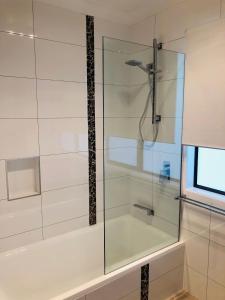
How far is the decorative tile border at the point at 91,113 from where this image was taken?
2311 millimetres

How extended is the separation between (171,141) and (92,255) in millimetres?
1382

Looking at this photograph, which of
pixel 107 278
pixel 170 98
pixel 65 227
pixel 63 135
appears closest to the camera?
pixel 107 278

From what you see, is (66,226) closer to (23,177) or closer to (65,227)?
(65,227)

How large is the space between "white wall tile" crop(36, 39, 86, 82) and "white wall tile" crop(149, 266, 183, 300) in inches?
75.5

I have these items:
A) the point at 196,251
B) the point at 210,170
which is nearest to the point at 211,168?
the point at 210,170

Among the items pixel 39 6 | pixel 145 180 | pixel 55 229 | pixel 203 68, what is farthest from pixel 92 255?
pixel 39 6

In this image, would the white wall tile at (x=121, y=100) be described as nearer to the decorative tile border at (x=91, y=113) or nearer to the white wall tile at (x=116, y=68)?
the white wall tile at (x=116, y=68)

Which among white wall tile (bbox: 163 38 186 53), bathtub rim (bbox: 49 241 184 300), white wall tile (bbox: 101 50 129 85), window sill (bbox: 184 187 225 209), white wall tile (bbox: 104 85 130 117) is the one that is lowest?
bathtub rim (bbox: 49 241 184 300)

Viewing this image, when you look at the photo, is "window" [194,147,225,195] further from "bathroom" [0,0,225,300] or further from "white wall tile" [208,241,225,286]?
"white wall tile" [208,241,225,286]

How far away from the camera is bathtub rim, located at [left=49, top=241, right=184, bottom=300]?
1.55m

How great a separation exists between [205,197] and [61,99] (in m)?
1.51

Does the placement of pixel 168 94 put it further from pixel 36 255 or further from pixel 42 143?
pixel 36 255

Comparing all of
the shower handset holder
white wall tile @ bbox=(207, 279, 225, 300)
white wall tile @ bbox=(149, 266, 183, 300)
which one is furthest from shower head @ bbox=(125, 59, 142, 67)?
white wall tile @ bbox=(207, 279, 225, 300)

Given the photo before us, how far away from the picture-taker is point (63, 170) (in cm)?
231
